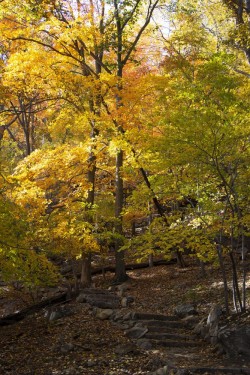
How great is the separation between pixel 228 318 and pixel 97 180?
36.3ft

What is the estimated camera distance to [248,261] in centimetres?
1447

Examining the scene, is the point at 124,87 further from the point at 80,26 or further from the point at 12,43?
the point at 12,43

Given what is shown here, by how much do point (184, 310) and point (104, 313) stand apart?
84.0 inches

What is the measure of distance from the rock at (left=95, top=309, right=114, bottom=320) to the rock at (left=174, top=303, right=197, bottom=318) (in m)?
1.76

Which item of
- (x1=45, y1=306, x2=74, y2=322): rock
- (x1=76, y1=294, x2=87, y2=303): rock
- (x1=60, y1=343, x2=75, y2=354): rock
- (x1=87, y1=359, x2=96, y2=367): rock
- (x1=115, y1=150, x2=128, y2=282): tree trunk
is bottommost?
(x1=87, y1=359, x2=96, y2=367): rock

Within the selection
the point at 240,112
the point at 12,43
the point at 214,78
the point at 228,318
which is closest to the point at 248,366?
the point at 228,318

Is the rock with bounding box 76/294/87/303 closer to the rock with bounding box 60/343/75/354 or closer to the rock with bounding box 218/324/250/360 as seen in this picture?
the rock with bounding box 60/343/75/354

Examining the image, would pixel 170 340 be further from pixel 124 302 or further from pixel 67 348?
pixel 124 302

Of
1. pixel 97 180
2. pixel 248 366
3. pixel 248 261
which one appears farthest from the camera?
pixel 97 180

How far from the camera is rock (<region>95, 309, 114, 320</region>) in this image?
9910 millimetres

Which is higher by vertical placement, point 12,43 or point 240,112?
point 12,43

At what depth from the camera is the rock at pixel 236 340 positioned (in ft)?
23.2

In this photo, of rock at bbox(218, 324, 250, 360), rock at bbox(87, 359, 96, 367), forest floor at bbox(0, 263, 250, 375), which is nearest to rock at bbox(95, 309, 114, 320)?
forest floor at bbox(0, 263, 250, 375)

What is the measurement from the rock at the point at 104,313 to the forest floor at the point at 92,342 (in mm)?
163
